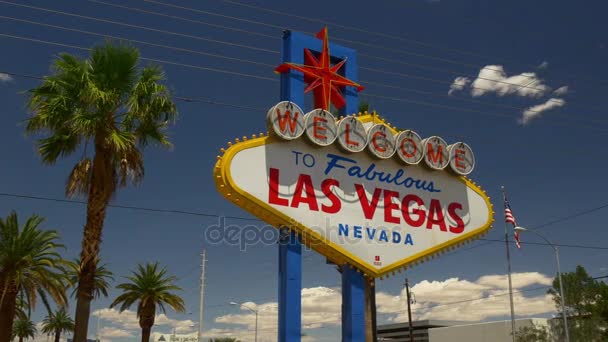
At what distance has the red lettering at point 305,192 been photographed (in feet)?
57.2

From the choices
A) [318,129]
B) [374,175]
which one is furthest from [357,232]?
[318,129]

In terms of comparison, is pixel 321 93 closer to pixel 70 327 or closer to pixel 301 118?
pixel 301 118

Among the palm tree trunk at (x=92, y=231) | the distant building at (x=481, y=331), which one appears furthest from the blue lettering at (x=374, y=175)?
the distant building at (x=481, y=331)

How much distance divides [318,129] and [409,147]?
3.47 metres

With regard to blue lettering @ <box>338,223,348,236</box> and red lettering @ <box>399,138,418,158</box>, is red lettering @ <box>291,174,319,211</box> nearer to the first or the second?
blue lettering @ <box>338,223,348,236</box>

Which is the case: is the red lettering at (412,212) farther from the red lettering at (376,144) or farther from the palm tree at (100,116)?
the palm tree at (100,116)

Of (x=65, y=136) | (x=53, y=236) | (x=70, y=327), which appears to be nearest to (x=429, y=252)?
(x=65, y=136)

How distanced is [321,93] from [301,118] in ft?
6.36

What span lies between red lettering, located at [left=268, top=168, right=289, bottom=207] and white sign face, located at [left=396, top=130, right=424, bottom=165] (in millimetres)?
4471

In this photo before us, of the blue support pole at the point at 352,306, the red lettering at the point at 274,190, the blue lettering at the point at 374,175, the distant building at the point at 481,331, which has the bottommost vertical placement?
the blue support pole at the point at 352,306

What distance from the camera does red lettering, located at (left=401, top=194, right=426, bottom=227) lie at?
19422 millimetres

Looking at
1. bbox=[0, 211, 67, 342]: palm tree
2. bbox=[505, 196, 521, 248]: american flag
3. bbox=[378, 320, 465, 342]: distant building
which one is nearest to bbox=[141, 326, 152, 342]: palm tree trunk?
bbox=[0, 211, 67, 342]: palm tree

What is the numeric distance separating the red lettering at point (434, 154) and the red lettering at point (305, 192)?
4.65 m

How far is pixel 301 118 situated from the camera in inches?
702
